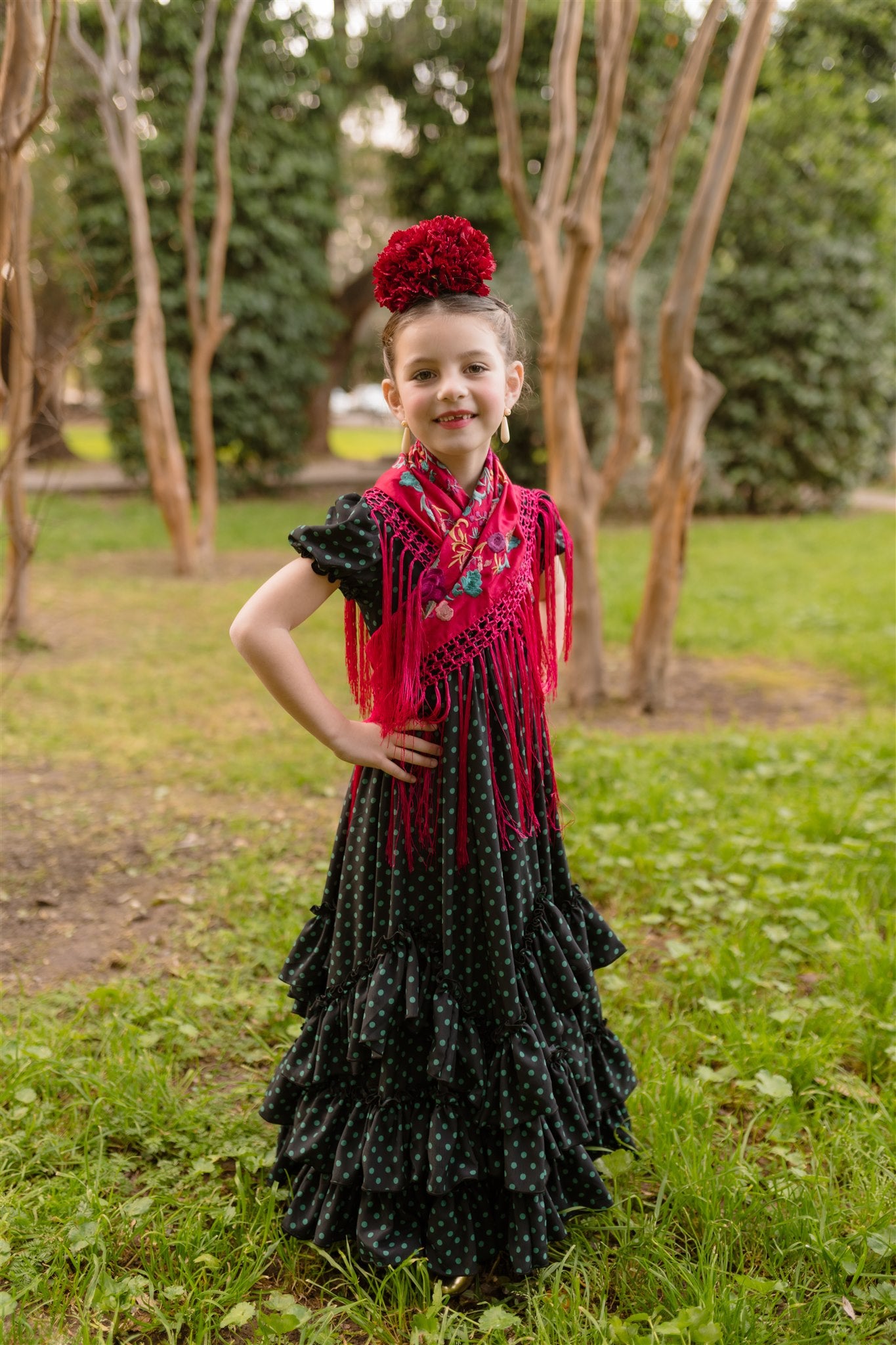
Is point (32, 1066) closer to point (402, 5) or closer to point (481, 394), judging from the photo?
point (481, 394)

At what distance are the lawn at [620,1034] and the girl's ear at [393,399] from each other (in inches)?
59.4

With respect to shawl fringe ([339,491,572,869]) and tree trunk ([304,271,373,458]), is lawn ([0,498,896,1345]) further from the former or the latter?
tree trunk ([304,271,373,458])

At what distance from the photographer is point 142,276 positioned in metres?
7.70

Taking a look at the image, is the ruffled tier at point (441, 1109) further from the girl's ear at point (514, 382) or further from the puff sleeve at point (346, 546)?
the girl's ear at point (514, 382)

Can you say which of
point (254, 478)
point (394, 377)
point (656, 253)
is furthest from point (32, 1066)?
point (254, 478)

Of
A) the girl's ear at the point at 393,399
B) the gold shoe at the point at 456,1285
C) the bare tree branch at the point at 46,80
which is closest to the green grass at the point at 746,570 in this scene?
the bare tree branch at the point at 46,80

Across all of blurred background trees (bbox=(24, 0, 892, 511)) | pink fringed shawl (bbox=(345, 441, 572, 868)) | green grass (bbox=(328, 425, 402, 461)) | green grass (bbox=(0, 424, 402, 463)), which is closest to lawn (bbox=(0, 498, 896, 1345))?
pink fringed shawl (bbox=(345, 441, 572, 868))

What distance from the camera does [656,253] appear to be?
35.1 ft

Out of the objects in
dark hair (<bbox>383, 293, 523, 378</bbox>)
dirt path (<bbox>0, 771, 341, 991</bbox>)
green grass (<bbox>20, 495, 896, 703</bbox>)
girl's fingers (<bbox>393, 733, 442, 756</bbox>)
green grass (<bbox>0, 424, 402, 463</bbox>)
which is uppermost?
dark hair (<bbox>383, 293, 523, 378</bbox>)

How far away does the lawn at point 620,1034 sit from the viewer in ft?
5.82

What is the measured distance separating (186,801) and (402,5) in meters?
11.1

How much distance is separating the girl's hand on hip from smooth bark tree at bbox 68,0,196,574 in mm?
6537

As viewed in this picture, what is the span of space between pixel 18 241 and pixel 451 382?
154 inches

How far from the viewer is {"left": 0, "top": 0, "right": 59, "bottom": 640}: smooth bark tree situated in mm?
2654
